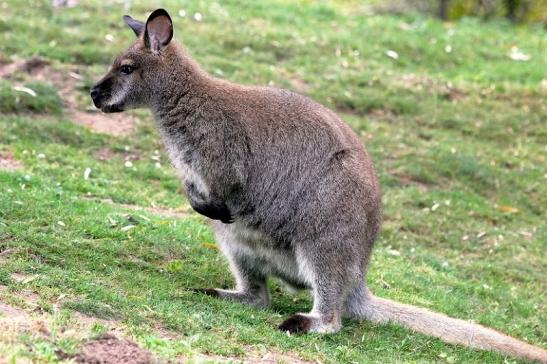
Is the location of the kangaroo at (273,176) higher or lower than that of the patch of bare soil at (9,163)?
higher

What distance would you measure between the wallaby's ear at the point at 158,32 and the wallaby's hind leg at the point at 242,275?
147 centimetres

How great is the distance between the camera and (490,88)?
15.2 meters

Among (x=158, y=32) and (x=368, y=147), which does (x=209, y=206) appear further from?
(x=368, y=147)

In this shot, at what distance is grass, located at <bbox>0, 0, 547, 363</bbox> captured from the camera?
6590mm

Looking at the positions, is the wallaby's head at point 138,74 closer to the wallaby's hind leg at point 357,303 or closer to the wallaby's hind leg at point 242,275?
the wallaby's hind leg at point 242,275

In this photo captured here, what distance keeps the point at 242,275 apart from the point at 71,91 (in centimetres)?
584

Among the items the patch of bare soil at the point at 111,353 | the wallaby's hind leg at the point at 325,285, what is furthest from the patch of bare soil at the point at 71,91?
the patch of bare soil at the point at 111,353

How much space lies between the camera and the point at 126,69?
7.23m

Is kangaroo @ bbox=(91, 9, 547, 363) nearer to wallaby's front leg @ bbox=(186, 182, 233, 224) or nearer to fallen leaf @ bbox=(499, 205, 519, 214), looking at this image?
wallaby's front leg @ bbox=(186, 182, 233, 224)

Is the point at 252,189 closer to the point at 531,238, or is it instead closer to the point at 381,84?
the point at 531,238

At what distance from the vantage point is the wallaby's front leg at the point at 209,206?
23.0 feet

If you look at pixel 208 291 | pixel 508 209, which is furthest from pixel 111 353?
pixel 508 209

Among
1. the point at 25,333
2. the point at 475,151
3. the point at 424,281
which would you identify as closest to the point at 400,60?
the point at 475,151

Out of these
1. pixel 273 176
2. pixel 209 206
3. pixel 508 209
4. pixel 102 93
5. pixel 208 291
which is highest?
pixel 102 93
